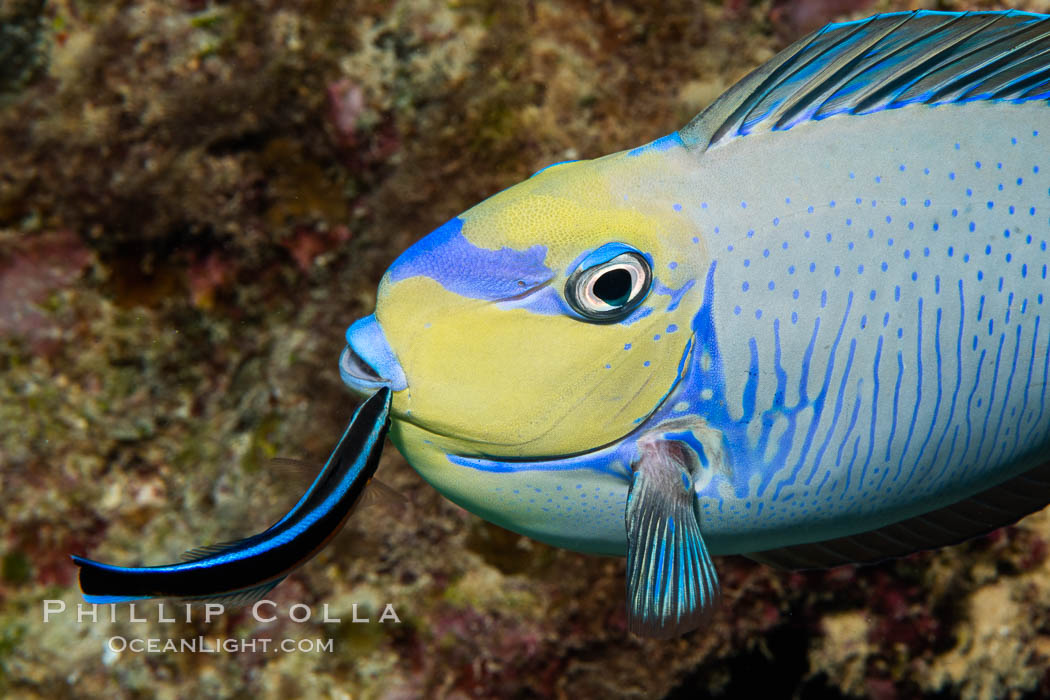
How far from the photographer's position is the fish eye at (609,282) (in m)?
1.14

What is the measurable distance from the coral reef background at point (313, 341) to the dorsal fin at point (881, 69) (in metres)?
1.78

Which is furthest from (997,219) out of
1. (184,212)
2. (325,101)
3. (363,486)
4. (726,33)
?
(184,212)

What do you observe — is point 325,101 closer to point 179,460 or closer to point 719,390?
point 179,460

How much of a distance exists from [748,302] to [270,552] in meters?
0.93

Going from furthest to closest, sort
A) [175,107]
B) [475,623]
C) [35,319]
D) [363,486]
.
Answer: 1. [35,319]
2. [175,107]
3. [475,623]
4. [363,486]

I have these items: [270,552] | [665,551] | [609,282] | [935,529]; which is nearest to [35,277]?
[270,552]

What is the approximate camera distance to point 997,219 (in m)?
1.25

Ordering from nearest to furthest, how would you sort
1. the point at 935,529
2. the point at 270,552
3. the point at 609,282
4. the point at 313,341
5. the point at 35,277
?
the point at 270,552, the point at 609,282, the point at 935,529, the point at 313,341, the point at 35,277

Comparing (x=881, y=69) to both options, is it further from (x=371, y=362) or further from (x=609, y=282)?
(x=371, y=362)

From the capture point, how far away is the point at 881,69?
4.05ft

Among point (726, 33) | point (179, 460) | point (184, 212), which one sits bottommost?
point (179, 460)

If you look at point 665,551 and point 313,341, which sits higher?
point 665,551

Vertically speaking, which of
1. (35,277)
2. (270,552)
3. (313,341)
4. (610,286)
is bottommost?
(35,277)

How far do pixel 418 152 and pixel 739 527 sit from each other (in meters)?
2.38
